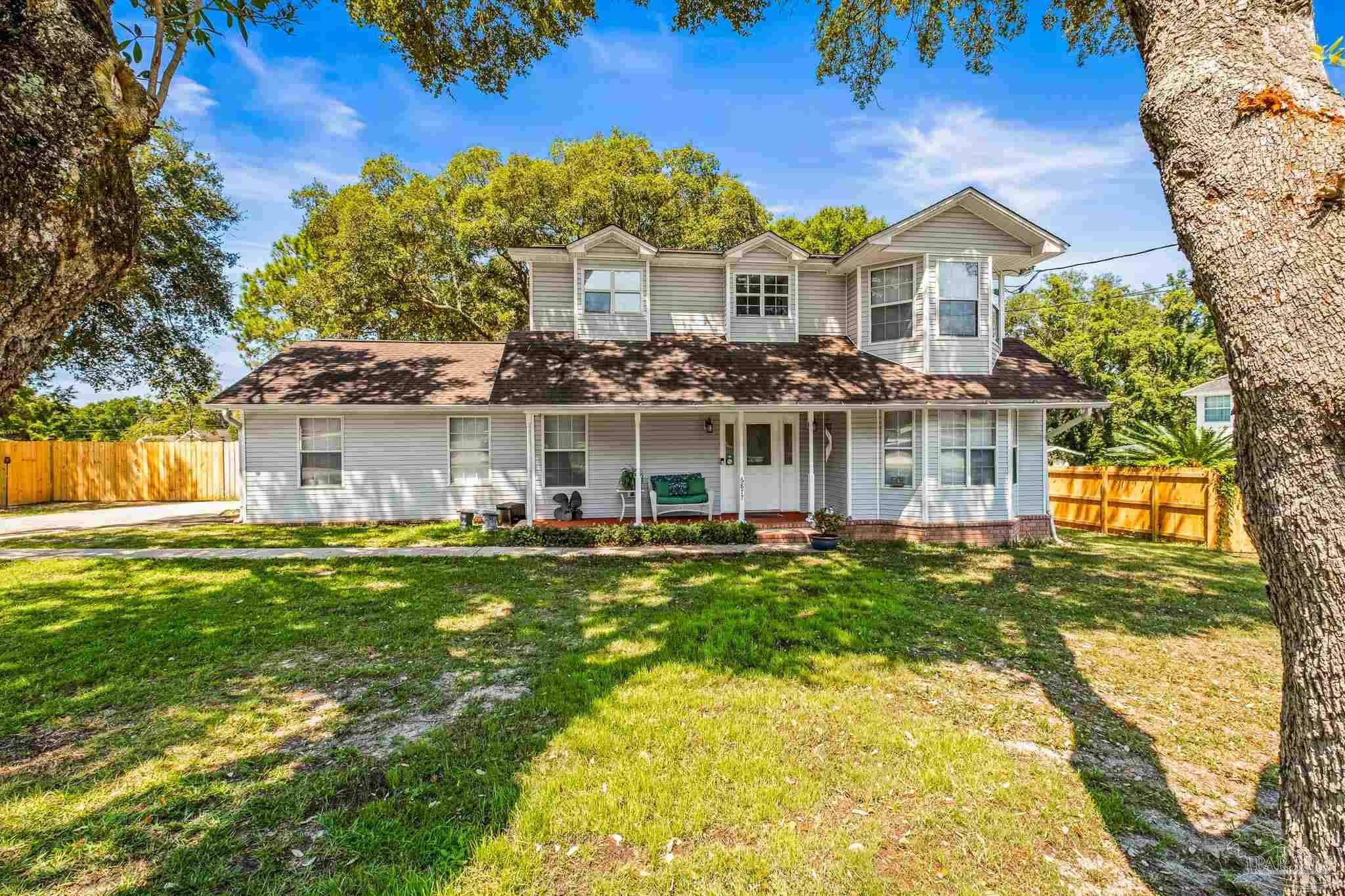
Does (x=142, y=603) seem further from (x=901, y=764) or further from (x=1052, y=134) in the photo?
(x=1052, y=134)

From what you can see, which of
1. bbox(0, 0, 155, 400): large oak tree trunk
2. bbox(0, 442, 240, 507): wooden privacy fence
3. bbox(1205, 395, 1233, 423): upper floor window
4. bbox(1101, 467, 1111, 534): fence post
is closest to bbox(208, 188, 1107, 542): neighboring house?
bbox(1101, 467, 1111, 534): fence post

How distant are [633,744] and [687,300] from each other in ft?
37.6

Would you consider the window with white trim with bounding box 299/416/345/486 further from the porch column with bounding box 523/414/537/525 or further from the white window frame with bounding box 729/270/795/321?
the white window frame with bounding box 729/270/795/321

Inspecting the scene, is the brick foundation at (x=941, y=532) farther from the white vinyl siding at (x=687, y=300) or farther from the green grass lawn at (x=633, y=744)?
the white vinyl siding at (x=687, y=300)

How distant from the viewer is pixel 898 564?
30.7 feet

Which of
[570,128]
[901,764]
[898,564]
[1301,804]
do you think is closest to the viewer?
[1301,804]

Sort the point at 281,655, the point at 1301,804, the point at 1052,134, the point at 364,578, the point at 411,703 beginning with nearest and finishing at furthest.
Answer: the point at 1301,804, the point at 411,703, the point at 281,655, the point at 364,578, the point at 1052,134

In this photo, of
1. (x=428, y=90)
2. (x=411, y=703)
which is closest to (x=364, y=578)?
(x=411, y=703)

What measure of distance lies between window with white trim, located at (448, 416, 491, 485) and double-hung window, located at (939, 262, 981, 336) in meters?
11.0

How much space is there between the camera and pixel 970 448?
37.8 ft

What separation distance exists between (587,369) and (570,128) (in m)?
12.4

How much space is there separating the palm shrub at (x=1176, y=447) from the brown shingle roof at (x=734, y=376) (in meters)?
2.41

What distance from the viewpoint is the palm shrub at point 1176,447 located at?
38.0 feet

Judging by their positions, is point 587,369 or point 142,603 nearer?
point 142,603
